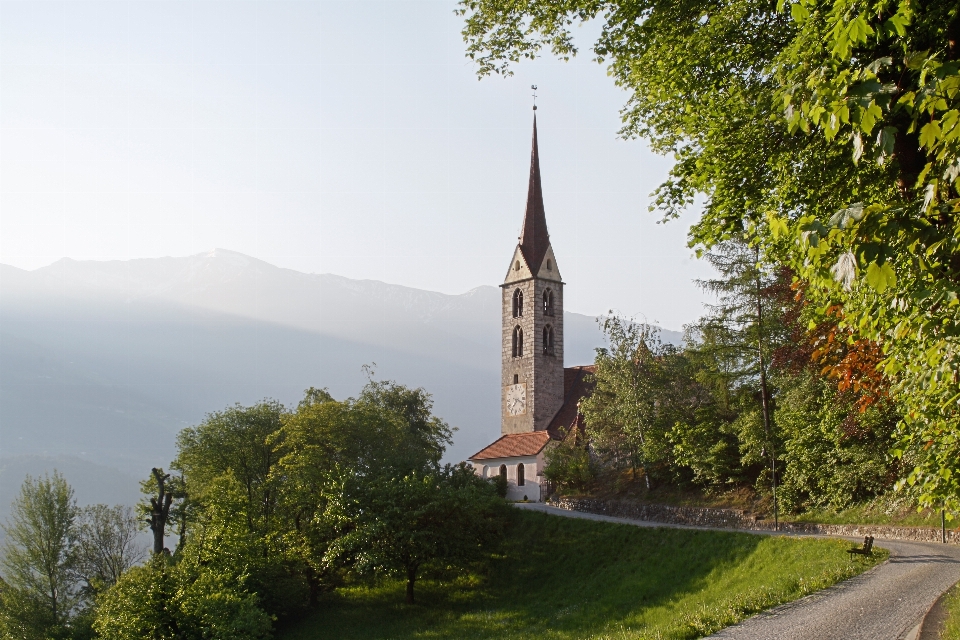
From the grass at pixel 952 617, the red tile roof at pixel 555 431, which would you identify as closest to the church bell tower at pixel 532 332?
the red tile roof at pixel 555 431

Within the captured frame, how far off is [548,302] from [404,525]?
29693mm

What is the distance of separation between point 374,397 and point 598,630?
37295 millimetres

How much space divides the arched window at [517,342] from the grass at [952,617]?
4449cm

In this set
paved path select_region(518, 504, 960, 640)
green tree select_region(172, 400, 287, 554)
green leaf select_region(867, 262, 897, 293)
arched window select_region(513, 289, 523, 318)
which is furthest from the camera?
arched window select_region(513, 289, 523, 318)

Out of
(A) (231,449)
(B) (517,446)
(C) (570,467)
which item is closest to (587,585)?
(C) (570,467)

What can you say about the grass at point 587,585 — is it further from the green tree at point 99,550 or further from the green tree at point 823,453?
the green tree at point 99,550

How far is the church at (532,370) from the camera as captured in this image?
179 ft

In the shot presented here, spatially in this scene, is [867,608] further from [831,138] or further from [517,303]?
[517,303]

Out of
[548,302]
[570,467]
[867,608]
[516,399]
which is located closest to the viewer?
[867,608]

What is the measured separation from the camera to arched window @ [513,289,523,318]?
6134 cm

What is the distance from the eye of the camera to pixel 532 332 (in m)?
59.4

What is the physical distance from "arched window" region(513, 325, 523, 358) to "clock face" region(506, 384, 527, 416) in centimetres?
236

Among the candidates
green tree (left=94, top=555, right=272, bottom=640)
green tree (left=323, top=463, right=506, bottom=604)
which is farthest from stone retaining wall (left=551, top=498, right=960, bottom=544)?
green tree (left=94, top=555, right=272, bottom=640)

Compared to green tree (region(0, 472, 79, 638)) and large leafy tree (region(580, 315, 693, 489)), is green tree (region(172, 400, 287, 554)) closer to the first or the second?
green tree (region(0, 472, 79, 638))
